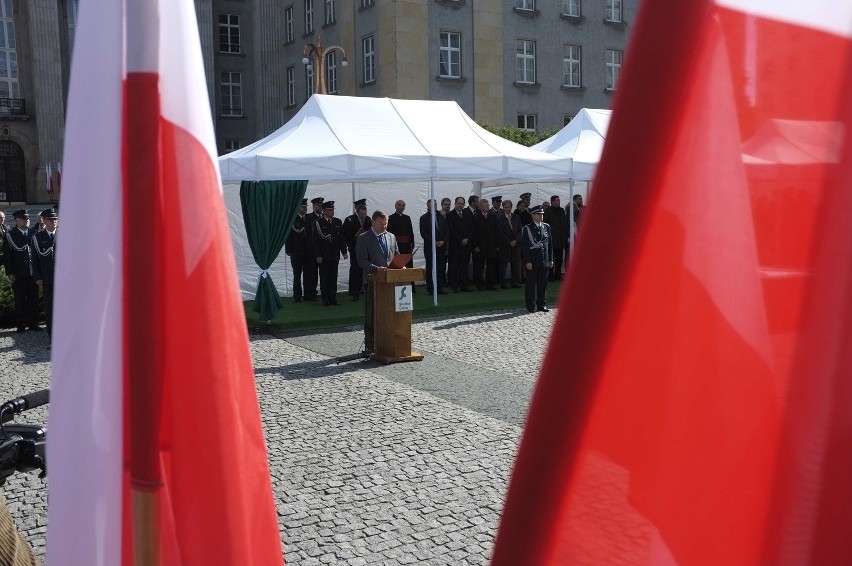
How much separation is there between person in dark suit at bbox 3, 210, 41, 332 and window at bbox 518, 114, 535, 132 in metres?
24.7

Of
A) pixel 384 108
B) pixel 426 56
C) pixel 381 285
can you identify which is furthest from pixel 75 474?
pixel 426 56


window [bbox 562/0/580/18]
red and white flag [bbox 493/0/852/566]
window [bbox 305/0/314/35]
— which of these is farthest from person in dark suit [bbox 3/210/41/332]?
window [bbox 562/0/580/18]

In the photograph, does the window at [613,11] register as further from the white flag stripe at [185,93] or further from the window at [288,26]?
the white flag stripe at [185,93]

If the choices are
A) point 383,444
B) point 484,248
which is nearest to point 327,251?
point 484,248

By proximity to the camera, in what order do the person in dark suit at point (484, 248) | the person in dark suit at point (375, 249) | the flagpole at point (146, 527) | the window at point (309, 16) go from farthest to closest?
the window at point (309, 16), the person in dark suit at point (484, 248), the person in dark suit at point (375, 249), the flagpole at point (146, 527)

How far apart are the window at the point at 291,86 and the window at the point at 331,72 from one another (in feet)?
13.8

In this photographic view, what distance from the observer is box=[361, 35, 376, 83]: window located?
112 feet

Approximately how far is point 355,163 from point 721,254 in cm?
1270

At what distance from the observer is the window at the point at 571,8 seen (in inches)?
1422

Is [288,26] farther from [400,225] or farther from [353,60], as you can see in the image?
[400,225]

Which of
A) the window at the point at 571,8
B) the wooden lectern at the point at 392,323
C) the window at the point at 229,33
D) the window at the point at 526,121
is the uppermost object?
the window at the point at 229,33

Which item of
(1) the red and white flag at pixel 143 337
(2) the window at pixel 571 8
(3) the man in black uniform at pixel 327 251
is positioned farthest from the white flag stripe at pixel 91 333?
(2) the window at pixel 571 8

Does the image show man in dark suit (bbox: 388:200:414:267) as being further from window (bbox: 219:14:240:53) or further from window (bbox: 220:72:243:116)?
window (bbox: 219:14:240:53)

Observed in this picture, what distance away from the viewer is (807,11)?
84cm
